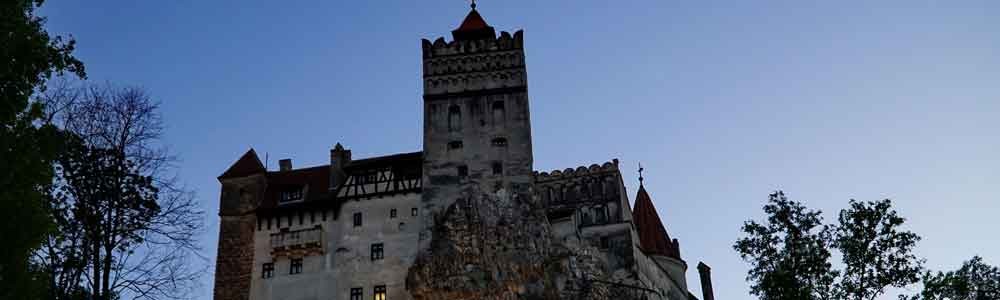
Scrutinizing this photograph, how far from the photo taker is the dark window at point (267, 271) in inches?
1896

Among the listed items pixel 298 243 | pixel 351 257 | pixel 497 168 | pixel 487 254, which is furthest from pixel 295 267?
pixel 497 168

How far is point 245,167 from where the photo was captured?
52.0m

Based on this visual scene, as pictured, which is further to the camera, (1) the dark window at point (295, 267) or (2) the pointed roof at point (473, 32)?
(2) the pointed roof at point (473, 32)

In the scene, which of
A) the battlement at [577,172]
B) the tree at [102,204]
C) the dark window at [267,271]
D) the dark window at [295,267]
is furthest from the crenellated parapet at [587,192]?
the tree at [102,204]

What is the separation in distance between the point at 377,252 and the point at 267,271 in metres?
5.70

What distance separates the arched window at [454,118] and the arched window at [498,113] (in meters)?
1.88

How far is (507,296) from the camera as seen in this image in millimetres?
45750

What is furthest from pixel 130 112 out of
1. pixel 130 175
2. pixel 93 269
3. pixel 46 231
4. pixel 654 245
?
pixel 654 245

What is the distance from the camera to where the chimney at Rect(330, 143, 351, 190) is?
5088cm

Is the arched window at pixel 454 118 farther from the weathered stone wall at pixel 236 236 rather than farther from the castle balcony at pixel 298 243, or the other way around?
the weathered stone wall at pixel 236 236

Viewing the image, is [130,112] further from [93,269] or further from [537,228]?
[537,228]

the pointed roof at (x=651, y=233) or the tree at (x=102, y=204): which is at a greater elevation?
the pointed roof at (x=651, y=233)

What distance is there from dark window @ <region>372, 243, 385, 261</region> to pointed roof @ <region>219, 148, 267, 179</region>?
8.44 m

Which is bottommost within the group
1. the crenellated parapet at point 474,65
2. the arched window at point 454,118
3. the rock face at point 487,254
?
the rock face at point 487,254
